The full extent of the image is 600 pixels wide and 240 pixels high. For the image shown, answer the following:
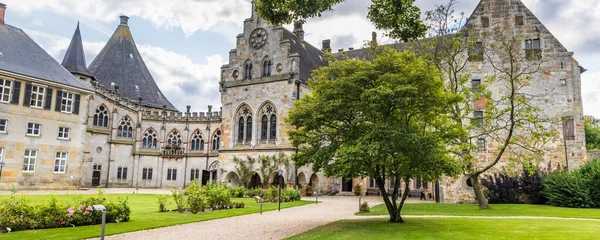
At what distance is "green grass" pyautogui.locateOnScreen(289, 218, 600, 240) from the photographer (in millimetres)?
11109

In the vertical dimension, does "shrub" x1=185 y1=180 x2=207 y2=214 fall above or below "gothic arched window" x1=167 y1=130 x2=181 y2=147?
below

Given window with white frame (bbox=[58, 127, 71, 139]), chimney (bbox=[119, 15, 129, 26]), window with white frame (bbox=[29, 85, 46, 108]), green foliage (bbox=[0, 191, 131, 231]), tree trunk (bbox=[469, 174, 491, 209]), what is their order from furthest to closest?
chimney (bbox=[119, 15, 129, 26]) < window with white frame (bbox=[58, 127, 71, 139]) < window with white frame (bbox=[29, 85, 46, 108]) < tree trunk (bbox=[469, 174, 491, 209]) < green foliage (bbox=[0, 191, 131, 231])

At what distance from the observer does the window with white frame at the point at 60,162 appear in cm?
3166

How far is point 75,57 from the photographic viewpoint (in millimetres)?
39406

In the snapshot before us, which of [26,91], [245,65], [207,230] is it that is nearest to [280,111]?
[245,65]

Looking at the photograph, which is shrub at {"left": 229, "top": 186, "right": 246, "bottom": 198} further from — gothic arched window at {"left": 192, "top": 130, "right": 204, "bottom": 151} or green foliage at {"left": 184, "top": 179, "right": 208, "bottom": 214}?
gothic arched window at {"left": 192, "top": 130, "right": 204, "bottom": 151}

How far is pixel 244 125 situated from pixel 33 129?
1660 cm

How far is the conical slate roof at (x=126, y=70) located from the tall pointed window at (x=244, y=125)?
17.5 metres

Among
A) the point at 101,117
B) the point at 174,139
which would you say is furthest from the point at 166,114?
the point at 101,117

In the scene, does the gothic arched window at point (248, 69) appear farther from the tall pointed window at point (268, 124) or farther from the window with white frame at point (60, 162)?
the window with white frame at point (60, 162)

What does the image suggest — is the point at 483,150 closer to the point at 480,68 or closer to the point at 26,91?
the point at 480,68

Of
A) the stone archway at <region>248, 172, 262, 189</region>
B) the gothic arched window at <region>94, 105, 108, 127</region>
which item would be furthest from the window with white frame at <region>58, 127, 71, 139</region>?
the stone archway at <region>248, 172, 262, 189</region>

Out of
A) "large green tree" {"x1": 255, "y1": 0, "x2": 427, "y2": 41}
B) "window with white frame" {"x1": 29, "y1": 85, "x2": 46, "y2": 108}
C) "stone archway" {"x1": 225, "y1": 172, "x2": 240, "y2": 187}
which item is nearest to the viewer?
"large green tree" {"x1": 255, "y1": 0, "x2": 427, "y2": 41}

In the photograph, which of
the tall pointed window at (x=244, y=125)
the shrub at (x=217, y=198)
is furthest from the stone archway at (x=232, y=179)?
the shrub at (x=217, y=198)
